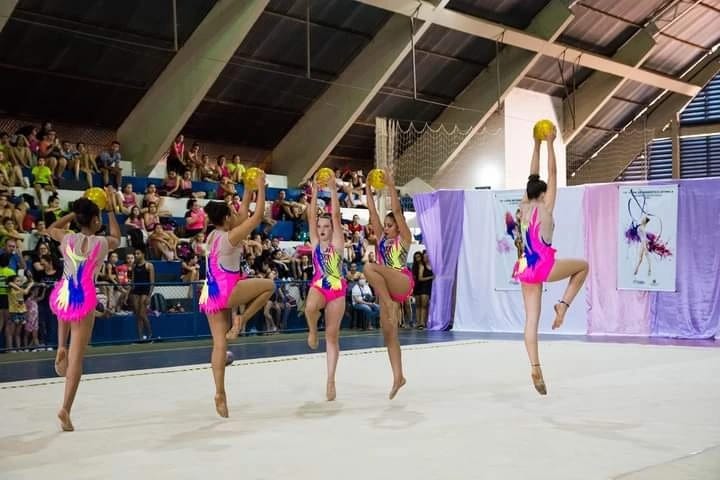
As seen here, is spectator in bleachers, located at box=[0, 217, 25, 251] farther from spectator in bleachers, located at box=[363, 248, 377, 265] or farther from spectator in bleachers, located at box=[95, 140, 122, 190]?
spectator in bleachers, located at box=[363, 248, 377, 265]

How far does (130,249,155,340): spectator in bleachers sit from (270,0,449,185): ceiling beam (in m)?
8.33

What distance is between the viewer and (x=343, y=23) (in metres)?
A: 19.5

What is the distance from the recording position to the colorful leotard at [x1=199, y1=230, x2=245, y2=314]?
625cm

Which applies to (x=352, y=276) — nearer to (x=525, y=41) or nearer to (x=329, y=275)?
(x=329, y=275)

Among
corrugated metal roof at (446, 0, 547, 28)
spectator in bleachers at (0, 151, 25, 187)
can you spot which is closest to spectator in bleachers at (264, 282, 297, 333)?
spectator in bleachers at (0, 151, 25, 187)

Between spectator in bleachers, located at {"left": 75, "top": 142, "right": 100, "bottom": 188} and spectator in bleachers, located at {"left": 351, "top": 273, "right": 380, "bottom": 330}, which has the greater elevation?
spectator in bleachers, located at {"left": 75, "top": 142, "right": 100, "bottom": 188}

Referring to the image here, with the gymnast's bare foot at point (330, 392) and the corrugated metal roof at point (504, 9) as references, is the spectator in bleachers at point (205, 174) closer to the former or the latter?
the corrugated metal roof at point (504, 9)

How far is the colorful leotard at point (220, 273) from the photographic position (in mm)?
6250

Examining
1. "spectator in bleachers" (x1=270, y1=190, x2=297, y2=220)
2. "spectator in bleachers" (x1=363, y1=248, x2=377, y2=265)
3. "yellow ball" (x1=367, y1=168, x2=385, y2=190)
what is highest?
"spectator in bleachers" (x1=270, y1=190, x2=297, y2=220)

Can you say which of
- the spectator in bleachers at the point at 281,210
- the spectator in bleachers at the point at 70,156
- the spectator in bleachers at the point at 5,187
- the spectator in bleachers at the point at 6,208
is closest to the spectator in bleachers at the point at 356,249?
the spectator in bleachers at the point at 281,210

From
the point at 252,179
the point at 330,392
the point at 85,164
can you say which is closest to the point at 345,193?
the point at 85,164

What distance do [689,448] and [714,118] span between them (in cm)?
2676

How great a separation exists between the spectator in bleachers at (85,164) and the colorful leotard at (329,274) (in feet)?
32.0

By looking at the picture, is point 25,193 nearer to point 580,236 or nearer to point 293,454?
point 580,236
